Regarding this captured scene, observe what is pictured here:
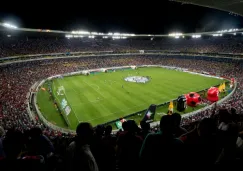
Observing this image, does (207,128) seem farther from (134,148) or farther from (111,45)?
(111,45)

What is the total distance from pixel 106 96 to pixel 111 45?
52440 millimetres

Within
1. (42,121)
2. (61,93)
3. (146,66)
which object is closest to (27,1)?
(61,93)

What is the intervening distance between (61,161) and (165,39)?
9445cm

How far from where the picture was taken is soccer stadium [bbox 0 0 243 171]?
3.12 meters

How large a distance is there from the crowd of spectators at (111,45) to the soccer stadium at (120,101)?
0.39 meters

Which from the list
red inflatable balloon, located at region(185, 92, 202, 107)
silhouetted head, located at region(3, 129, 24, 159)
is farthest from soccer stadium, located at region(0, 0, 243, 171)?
red inflatable balloon, located at region(185, 92, 202, 107)

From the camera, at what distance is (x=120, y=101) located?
3075cm

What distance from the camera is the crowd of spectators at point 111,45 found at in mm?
53750

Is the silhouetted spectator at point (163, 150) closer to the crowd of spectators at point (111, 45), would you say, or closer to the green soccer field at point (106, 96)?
the green soccer field at point (106, 96)

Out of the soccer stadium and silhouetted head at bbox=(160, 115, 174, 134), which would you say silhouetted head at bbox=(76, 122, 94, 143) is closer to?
the soccer stadium

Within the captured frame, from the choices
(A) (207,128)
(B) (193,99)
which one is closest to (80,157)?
(A) (207,128)

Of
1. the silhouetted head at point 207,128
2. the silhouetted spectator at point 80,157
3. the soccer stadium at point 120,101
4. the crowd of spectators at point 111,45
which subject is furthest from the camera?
the crowd of spectators at point 111,45

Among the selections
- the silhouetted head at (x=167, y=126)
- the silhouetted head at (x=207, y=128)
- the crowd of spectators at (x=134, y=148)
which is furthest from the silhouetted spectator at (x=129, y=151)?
the silhouetted head at (x=207, y=128)

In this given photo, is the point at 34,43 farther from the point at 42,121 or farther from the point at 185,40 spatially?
the point at 185,40
